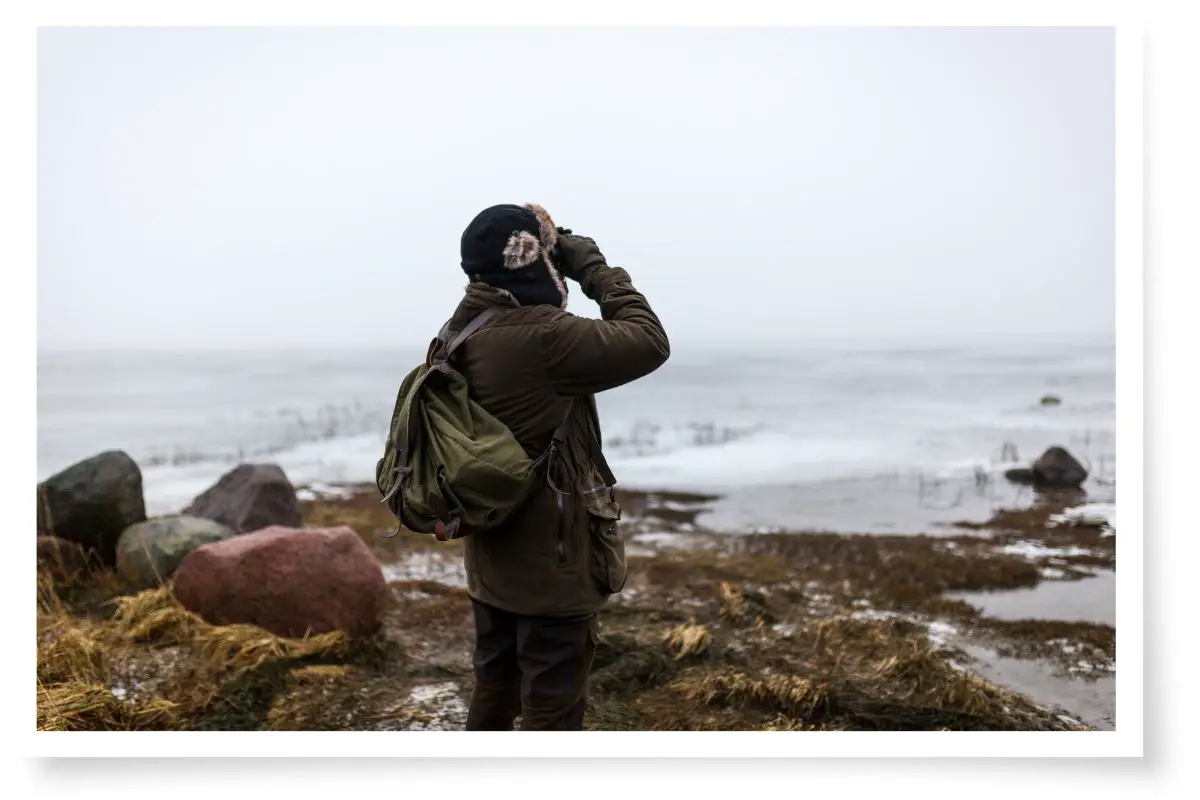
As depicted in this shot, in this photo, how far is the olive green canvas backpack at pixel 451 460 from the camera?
2.61m

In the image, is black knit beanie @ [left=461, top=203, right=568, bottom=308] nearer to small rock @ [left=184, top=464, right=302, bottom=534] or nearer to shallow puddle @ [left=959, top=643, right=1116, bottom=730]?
shallow puddle @ [left=959, top=643, right=1116, bottom=730]

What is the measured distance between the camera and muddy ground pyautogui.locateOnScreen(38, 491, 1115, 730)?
393 centimetres

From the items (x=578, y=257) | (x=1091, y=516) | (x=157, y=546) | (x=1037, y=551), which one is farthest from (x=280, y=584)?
(x=1091, y=516)

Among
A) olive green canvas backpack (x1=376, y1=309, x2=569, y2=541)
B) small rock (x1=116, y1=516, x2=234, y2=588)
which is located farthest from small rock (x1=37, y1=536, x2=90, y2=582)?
olive green canvas backpack (x1=376, y1=309, x2=569, y2=541)

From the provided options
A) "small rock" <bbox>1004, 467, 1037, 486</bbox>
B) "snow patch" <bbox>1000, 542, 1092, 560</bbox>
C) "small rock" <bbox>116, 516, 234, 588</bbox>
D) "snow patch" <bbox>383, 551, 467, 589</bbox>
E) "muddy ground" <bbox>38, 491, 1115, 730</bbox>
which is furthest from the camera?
"small rock" <bbox>1004, 467, 1037, 486</bbox>

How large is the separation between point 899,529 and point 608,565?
481 cm

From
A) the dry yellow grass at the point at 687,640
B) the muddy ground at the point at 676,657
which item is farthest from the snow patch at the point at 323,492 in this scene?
the dry yellow grass at the point at 687,640

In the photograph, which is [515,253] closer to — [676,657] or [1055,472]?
[676,657]

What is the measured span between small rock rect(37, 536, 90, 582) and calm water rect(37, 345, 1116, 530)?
0.69m

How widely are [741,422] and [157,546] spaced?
638 cm

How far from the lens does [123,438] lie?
777 centimetres
